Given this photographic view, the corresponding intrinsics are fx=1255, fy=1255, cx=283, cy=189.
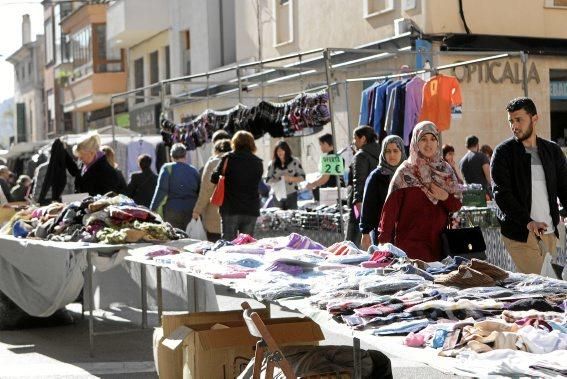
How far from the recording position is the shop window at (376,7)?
2286 centimetres

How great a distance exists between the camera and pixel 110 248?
10016 millimetres

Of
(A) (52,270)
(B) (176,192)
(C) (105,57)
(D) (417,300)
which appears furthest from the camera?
(C) (105,57)

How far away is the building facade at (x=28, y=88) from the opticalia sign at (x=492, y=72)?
46.0m

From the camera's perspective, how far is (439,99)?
14.6m

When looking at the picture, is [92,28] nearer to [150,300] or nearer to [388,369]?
[150,300]

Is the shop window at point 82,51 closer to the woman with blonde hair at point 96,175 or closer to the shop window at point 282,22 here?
the shop window at point 282,22

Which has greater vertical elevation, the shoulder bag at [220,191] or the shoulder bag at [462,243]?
the shoulder bag at [220,191]

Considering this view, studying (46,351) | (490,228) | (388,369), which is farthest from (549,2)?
(388,369)

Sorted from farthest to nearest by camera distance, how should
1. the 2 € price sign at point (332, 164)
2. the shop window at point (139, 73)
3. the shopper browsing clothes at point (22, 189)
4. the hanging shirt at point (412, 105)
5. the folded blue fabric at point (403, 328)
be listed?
the shop window at point (139, 73) < the shopper browsing clothes at point (22, 189) < the hanging shirt at point (412, 105) < the 2 € price sign at point (332, 164) < the folded blue fabric at point (403, 328)

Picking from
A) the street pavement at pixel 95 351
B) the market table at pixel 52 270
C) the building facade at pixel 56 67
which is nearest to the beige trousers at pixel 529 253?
the street pavement at pixel 95 351

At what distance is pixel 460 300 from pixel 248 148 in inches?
322

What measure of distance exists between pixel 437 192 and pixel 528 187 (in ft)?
2.10

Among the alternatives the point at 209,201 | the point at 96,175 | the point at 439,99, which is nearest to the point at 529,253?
the point at 439,99

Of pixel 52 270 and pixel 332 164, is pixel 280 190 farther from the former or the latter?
pixel 52 270
